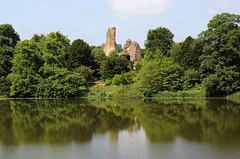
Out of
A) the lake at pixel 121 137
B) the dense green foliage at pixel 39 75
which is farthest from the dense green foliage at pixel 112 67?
the lake at pixel 121 137

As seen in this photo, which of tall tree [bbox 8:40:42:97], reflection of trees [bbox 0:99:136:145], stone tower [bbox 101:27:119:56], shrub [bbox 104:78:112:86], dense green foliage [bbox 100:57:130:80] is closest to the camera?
reflection of trees [bbox 0:99:136:145]

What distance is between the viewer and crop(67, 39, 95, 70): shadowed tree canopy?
44.7 m

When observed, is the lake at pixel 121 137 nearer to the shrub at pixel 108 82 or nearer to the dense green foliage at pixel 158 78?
the dense green foliage at pixel 158 78

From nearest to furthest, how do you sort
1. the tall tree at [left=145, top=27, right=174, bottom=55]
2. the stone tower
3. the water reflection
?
the water reflection, the tall tree at [left=145, top=27, right=174, bottom=55], the stone tower

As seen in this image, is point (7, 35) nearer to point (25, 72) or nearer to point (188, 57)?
point (25, 72)

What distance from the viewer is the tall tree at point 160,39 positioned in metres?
48.6

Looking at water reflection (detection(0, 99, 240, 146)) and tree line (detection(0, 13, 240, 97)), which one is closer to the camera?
water reflection (detection(0, 99, 240, 146))

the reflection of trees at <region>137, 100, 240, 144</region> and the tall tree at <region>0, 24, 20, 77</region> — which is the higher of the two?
the tall tree at <region>0, 24, 20, 77</region>

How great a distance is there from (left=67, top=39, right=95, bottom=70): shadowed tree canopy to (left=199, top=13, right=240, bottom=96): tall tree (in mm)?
21127

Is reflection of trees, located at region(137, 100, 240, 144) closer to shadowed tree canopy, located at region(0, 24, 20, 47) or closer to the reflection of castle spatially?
shadowed tree canopy, located at region(0, 24, 20, 47)

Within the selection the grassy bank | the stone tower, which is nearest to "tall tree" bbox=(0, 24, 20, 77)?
the grassy bank

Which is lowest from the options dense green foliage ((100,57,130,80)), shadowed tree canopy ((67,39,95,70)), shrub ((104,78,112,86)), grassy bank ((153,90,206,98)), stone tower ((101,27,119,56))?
grassy bank ((153,90,206,98))

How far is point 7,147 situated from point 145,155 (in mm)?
5390

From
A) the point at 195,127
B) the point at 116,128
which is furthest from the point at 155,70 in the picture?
the point at 116,128
